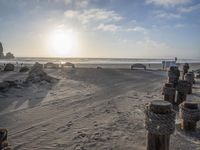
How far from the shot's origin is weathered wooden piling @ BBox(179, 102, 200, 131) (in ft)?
19.8

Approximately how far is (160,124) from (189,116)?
7.90 feet

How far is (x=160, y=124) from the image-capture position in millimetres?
4051

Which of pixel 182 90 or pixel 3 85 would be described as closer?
pixel 182 90

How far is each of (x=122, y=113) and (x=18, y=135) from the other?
345 cm

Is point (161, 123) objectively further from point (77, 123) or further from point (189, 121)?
point (77, 123)

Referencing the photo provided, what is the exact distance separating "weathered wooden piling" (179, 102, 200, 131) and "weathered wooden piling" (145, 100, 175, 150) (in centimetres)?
216

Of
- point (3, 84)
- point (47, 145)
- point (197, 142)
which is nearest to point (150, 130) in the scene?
point (197, 142)

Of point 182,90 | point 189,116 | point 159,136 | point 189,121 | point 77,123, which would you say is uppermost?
point 182,90

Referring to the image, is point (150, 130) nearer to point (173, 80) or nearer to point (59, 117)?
point (59, 117)

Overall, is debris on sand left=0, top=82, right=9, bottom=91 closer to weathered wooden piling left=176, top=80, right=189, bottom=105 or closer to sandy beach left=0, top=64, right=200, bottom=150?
sandy beach left=0, top=64, right=200, bottom=150

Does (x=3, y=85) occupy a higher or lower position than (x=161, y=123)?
lower

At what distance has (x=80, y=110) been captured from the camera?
8.28 metres

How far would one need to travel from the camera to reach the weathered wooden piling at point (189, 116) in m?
6.04

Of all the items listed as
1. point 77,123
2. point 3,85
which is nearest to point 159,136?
point 77,123
